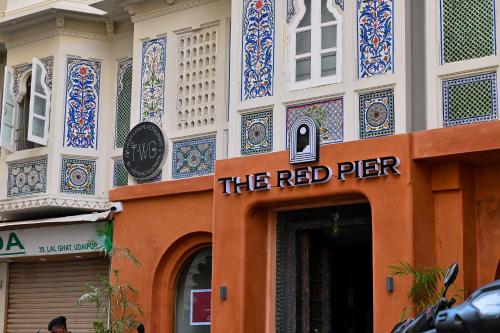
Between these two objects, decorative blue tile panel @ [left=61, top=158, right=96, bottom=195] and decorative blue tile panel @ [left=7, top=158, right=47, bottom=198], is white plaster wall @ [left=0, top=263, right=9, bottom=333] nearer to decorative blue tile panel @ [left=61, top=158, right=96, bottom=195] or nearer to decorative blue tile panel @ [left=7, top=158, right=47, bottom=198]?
decorative blue tile panel @ [left=7, top=158, right=47, bottom=198]

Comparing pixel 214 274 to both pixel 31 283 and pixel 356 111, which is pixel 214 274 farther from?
pixel 31 283

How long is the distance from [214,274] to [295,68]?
3.15 m

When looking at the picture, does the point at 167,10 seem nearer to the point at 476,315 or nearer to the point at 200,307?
the point at 200,307

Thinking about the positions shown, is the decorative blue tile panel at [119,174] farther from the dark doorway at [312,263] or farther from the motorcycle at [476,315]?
the motorcycle at [476,315]

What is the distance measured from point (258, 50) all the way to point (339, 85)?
1.57 m

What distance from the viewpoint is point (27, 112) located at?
61.8 ft

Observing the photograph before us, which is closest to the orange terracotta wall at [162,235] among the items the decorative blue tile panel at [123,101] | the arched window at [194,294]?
the arched window at [194,294]

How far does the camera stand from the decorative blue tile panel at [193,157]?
52.8ft

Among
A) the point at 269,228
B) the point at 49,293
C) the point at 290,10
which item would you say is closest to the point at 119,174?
the point at 49,293

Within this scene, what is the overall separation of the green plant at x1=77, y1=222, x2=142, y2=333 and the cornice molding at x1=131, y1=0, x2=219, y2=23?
3534mm

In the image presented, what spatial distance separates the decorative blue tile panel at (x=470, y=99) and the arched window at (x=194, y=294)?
480cm

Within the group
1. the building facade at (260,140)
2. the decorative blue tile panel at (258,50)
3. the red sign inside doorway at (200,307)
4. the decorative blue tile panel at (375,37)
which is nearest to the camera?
the building facade at (260,140)

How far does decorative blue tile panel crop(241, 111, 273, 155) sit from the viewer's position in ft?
47.9

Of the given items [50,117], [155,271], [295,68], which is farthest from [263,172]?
[50,117]
